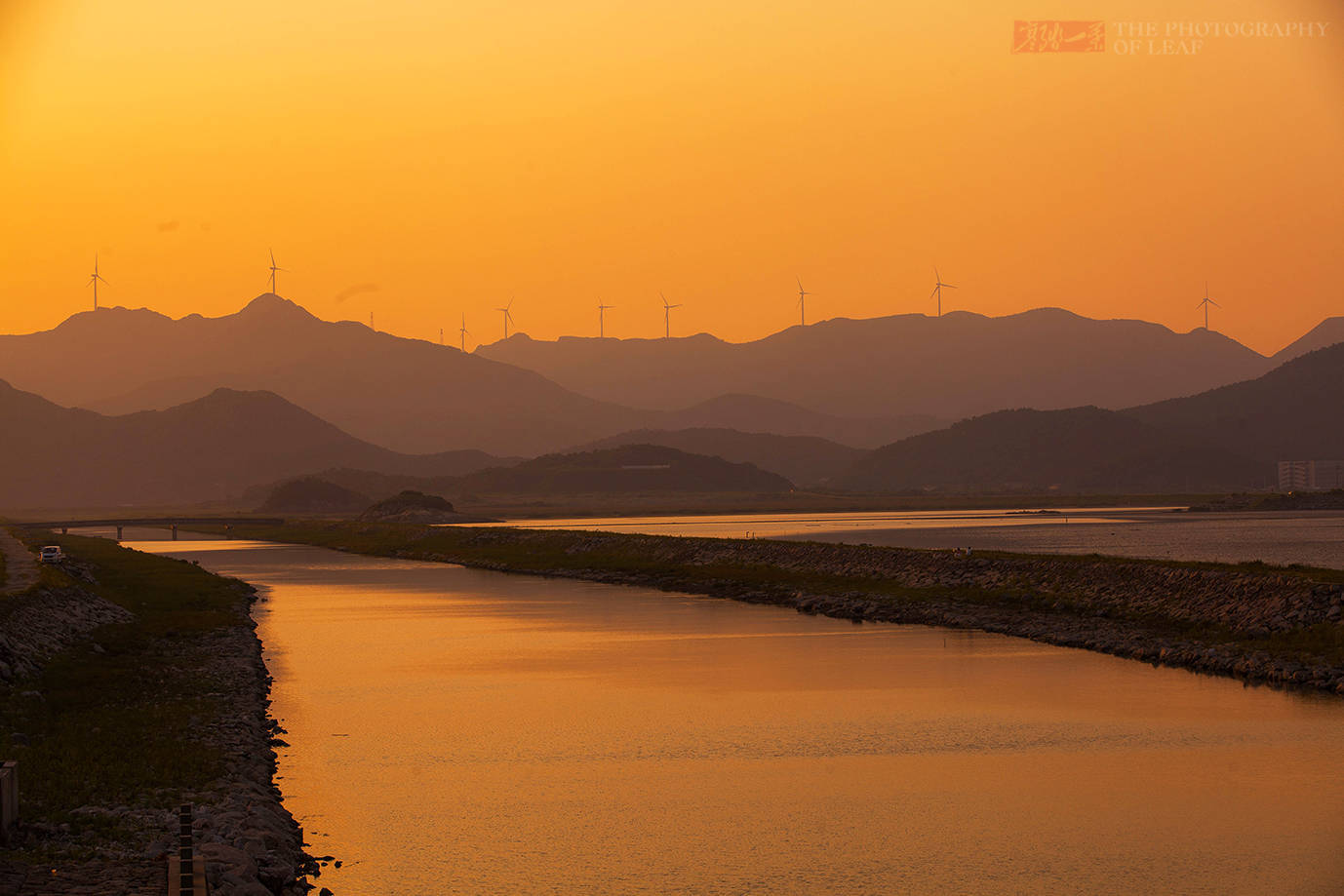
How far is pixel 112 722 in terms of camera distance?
35.4 metres

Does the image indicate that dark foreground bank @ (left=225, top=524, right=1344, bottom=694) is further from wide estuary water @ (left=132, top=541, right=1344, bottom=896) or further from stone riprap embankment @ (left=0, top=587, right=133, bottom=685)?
stone riprap embankment @ (left=0, top=587, right=133, bottom=685)

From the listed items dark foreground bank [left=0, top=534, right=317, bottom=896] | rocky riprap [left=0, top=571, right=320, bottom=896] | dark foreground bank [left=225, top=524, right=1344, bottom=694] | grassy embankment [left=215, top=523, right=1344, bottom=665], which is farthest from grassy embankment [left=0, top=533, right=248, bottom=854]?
grassy embankment [left=215, top=523, right=1344, bottom=665]

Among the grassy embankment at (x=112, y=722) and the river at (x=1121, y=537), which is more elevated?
the river at (x=1121, y=537)

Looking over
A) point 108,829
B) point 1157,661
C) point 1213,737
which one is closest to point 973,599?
point 1157,661

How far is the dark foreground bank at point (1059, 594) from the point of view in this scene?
172ft

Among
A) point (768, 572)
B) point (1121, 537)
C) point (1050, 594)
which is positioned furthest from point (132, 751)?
point (1121, 537)

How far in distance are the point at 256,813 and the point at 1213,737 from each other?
25053mm

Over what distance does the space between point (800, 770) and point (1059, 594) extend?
1663 inches

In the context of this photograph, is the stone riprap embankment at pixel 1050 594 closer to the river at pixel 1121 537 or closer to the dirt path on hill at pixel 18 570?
the river at pixel 1121 537

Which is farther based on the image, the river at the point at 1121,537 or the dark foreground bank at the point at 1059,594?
the river at the point at 1121,537

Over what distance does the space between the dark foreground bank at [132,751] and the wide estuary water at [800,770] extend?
1488 mm

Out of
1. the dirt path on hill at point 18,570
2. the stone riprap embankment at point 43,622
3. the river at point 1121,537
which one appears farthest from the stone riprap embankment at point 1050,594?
the dirt path on hill at point 18,570

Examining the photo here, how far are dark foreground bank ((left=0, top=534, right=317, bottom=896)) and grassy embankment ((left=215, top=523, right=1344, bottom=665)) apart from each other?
125 feet

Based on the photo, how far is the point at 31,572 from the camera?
7712 cm
